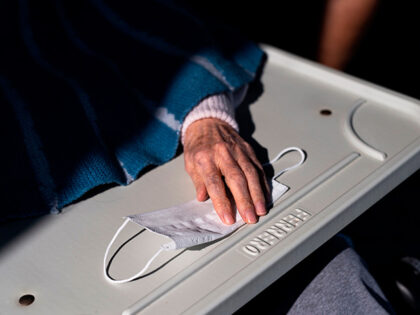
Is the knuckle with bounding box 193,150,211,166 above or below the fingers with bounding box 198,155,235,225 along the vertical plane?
above

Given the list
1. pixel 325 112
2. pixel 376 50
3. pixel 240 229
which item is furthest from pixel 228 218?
pixel 376 50

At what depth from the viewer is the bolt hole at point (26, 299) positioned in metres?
0.84

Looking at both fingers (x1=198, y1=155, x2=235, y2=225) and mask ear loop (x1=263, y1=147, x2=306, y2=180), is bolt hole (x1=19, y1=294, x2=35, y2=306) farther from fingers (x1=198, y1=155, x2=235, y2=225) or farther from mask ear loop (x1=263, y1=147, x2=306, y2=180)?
mask ear loop (x1=263, y1=147, x2=306, y2=180)

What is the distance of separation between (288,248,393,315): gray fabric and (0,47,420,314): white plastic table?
10 cm

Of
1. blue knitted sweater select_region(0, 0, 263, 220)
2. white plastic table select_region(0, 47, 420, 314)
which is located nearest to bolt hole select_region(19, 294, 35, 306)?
white plastic table select_region(0, 47, 420, 314)

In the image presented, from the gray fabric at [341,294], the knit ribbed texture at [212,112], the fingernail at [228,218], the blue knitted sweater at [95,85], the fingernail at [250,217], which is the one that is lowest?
the gray fabric at [341,294]

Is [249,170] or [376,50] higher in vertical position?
[376,50]

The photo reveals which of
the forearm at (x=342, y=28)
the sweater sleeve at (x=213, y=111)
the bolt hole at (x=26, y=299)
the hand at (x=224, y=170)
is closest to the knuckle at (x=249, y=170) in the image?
the hand at (x=224, y=170)

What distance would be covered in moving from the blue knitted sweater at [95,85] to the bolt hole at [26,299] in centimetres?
17

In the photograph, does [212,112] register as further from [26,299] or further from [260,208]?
[26,299]

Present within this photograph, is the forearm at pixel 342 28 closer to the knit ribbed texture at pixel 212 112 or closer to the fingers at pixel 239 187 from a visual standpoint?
the knit ribbed texture at pixel 212 112

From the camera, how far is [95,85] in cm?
119

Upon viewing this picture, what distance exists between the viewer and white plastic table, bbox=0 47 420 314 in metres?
0.83

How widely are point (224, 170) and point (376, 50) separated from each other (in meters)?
1.41
